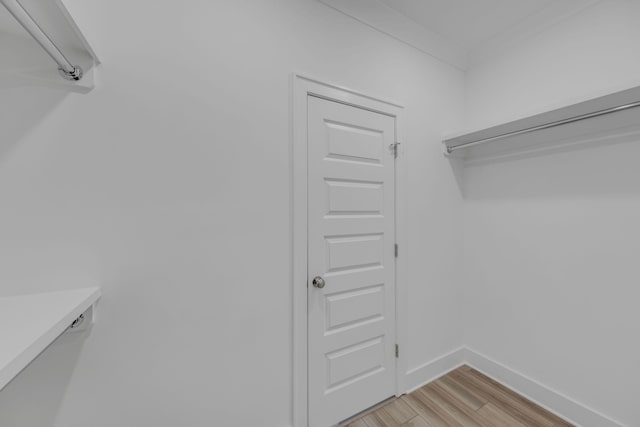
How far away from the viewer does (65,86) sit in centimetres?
98

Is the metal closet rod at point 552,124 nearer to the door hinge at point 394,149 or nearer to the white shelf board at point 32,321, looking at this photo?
the door hinge at point 394,149

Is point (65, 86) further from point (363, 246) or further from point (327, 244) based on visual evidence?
point (363, 246)

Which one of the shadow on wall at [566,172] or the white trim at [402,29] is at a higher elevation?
the white trim at [402,29]

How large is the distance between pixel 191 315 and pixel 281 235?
58 cm

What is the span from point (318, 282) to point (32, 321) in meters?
1.12

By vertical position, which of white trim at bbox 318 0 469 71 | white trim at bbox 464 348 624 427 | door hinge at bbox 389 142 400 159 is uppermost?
white trim at bbox 318 0 469 71

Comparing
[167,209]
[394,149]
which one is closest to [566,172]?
[394,149]

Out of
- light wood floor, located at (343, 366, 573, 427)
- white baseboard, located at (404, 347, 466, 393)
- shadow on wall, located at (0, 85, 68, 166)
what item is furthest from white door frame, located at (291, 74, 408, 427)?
shadow on wall, located at (0, 85, 68, 166)

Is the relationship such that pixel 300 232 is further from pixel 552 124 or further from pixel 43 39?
pixel 552 124

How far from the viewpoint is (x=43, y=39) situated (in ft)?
2.43

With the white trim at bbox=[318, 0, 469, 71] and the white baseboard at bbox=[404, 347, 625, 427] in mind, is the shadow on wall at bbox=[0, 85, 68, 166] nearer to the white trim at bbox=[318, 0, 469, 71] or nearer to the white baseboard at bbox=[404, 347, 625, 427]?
the white trim at bbox=[318, 0, 469, 71]

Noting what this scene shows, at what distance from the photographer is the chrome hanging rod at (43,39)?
0.60 m

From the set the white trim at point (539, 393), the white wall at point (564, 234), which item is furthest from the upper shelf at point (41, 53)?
the white trim at point (539, 393)

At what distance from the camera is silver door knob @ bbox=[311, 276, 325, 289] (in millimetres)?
1451
